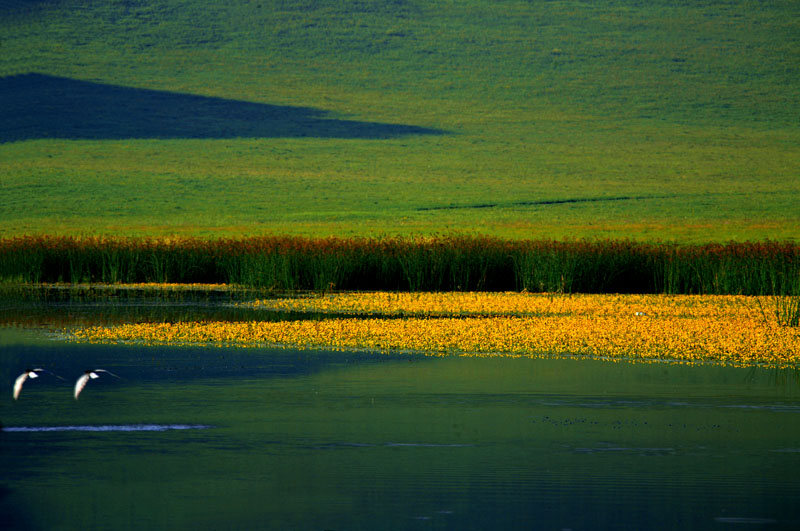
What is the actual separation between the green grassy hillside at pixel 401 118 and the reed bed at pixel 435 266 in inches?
686

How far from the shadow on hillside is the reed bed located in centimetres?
5051

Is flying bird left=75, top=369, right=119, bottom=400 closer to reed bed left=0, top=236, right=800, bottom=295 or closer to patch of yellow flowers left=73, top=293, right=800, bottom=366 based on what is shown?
patch of yellow flowers left=73, top=293, right=800, bottom=366

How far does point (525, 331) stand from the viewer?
54.0 feet

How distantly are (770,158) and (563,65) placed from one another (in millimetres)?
24780

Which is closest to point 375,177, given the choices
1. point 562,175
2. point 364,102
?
point 562,175

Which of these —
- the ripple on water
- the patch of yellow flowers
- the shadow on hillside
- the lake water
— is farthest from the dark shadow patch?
the ripple on water

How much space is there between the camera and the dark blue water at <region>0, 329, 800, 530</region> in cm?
730

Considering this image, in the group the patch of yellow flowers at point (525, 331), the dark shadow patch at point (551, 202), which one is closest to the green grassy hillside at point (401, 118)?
the dark shadow patch at point (551, 202)

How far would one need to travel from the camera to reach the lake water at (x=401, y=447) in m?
7.30

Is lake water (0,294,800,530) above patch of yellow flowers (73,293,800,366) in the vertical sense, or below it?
below

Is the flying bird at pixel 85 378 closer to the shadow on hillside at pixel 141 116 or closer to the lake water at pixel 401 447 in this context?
the lake water at pixel 401 447

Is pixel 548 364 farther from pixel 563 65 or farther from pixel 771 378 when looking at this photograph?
pixel 563 65

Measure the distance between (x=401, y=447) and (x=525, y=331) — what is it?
7654 millimetres

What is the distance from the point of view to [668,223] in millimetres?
53594
